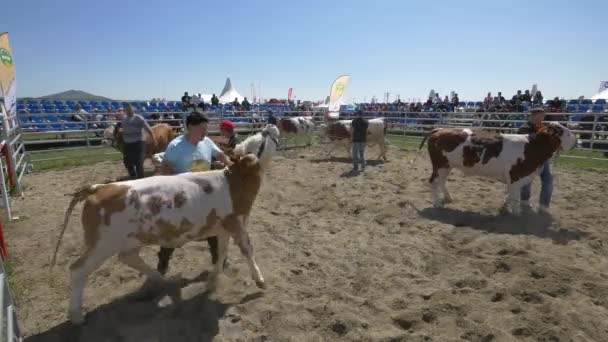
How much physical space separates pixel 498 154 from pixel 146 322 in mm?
5586

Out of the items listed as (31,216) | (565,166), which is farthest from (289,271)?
(565,166)

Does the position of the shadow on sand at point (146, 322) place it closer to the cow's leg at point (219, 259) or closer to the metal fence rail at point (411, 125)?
the cow's leg at point (219, 259)

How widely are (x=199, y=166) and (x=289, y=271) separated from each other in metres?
1.44

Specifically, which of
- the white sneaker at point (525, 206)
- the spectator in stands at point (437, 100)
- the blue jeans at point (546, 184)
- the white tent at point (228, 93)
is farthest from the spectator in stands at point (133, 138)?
the white tent at point (228, 93)

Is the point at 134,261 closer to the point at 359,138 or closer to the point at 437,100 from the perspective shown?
the point at 359,138

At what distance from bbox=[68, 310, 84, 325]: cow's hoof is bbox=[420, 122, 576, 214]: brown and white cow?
17.8 feet

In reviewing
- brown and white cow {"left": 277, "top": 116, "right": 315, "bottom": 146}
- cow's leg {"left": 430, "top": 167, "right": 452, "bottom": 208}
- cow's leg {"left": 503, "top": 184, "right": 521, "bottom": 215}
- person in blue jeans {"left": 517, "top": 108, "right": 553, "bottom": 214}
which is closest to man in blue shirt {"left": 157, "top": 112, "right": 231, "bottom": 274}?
cow's leg {"left": 430, "top": 167, "right": 452, "bottom": 208}

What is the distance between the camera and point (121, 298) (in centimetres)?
369

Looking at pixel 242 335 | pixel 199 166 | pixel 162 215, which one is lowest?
pixel 242 335

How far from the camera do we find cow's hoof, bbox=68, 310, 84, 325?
10.6 ft

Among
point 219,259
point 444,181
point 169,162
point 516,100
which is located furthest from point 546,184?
point 516,100

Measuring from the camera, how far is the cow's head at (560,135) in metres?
6.25

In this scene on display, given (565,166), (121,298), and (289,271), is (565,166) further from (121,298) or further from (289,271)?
(121,298)

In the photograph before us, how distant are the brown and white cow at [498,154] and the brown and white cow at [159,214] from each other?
4.25m
